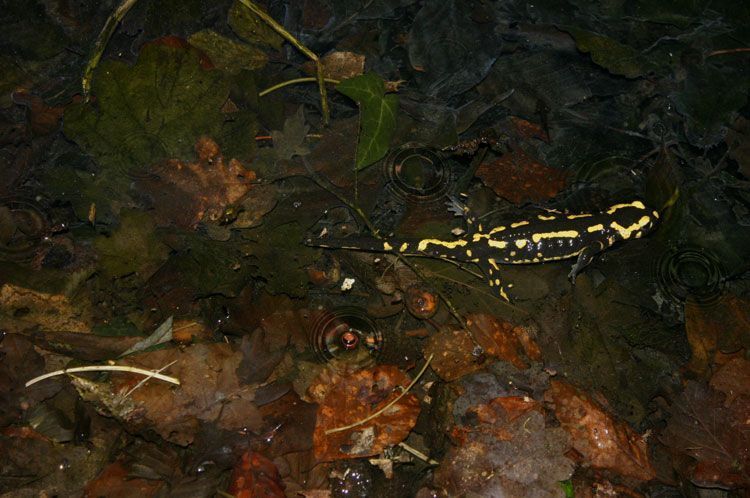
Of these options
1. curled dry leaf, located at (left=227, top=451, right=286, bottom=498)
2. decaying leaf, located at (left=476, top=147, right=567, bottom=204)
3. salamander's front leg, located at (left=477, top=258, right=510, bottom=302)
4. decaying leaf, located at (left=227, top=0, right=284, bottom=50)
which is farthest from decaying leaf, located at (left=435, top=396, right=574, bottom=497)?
decaying leaf, located at (left=227, top=0, right=284, bottom=50)

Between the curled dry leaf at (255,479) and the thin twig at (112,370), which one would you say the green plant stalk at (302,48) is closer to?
the thin twig at (112,370)

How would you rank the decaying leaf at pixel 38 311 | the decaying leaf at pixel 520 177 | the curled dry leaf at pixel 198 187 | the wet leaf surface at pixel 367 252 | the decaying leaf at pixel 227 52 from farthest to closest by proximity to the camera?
the decaying leaf at pixel 520 177, the decaying leaf at pixel 227 52, the curled dry leaf at pixel 198 187, the decaying leaf at pixel 38 311, the wet leaf surface at pixel 367 252

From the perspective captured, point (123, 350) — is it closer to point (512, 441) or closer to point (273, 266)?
point (273, 266)

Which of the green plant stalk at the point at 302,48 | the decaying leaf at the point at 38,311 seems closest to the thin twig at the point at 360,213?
the green plant stalk at the point at 302,48

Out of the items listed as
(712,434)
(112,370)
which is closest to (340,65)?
(112,370)

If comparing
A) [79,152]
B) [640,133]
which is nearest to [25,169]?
[79,152]

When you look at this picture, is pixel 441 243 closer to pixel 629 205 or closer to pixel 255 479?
pixel 629 205
